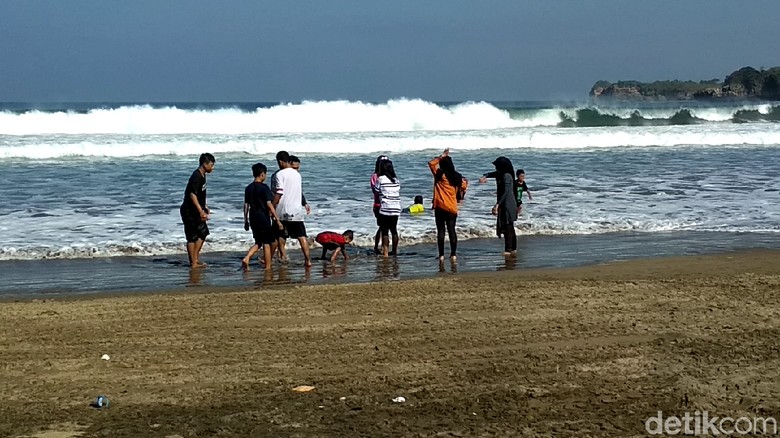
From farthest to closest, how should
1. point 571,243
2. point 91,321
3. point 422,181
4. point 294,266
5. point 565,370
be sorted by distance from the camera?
point 422,181 < point 571,243 < point 294,266 < point 91,321 < point 565,370

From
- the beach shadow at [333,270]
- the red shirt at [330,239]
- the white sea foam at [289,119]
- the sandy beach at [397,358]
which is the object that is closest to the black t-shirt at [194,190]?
the red shirt at [330,239]

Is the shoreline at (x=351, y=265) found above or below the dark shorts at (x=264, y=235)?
below

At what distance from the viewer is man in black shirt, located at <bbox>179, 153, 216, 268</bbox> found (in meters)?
11.3

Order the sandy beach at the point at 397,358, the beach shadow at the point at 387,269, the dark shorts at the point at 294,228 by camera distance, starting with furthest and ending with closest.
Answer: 1. the dark shorts at the point at 294,228
2. the beach shadow at the point at 387,269
3. the sandy beach at the point at 397,358

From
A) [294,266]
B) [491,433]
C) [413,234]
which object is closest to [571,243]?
[413,234]

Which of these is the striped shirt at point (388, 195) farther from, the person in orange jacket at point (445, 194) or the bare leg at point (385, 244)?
the person in orange jacket at point (445, 194)

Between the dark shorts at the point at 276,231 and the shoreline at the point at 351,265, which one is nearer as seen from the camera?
the shoreline at the point at 351,265

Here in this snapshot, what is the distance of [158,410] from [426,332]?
2407mm

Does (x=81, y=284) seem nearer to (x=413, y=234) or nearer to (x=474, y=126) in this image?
(x=413, y=234)

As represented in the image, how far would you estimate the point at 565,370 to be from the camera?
6.08m

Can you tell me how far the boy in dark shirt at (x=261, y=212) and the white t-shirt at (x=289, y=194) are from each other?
11.0 inches

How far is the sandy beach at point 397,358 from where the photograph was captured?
5.25 meters

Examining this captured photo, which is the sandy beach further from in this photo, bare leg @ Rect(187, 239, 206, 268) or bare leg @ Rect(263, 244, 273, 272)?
bare leg @ Rect(187, 239, 206, 268)

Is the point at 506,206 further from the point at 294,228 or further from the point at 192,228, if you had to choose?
the point at 192,228
